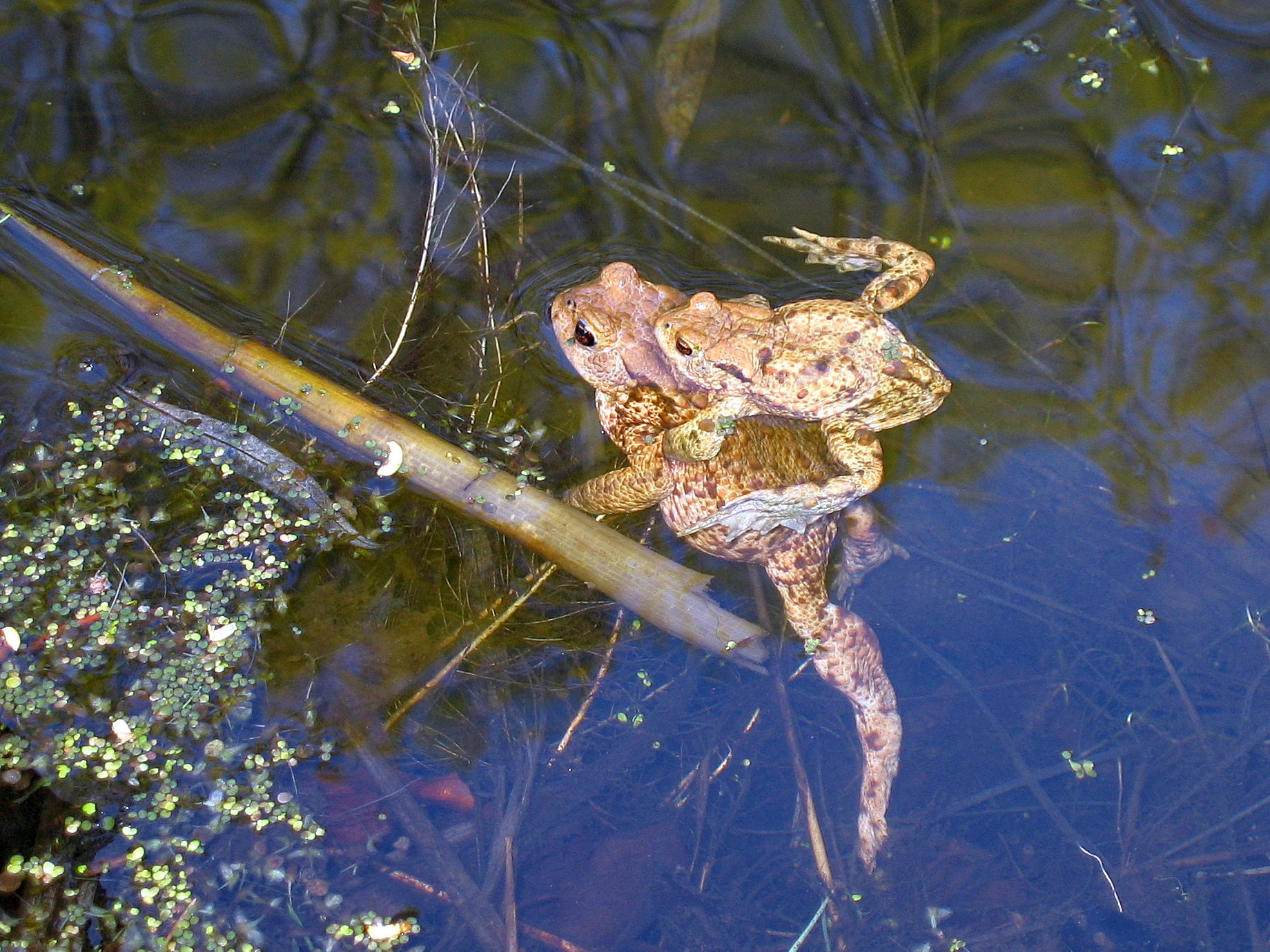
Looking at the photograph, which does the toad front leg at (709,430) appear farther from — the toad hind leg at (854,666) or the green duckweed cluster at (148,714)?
the green duckweed cluster at (148,714)

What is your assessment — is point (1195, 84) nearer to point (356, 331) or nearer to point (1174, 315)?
point (1174, 315)

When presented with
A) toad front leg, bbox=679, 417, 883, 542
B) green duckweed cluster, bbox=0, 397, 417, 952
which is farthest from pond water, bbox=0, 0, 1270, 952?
toad front leg, bbox=679, 417, 883, 542

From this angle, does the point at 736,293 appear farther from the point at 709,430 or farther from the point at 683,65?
the point at 683,65

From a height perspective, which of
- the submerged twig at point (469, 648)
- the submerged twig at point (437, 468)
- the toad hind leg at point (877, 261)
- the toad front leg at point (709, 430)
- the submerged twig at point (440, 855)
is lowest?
the submerged twig at point (440, 855)

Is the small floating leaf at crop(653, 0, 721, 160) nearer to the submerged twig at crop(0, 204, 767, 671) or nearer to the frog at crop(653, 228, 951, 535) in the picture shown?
the frog at crop(653, 228, 951, 535)

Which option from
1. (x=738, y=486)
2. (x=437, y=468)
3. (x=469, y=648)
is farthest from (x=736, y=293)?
(x=469, y=648)

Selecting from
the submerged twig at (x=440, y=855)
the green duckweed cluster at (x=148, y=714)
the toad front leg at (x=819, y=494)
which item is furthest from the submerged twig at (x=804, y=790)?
the green duckweed cluster at (x=148, y=714)
